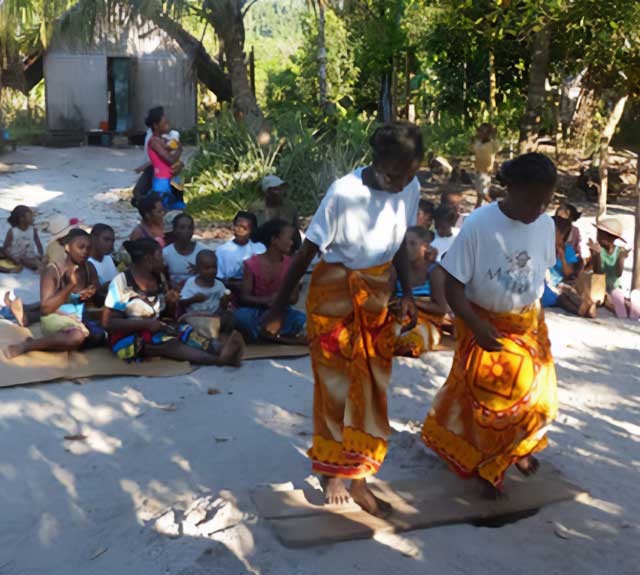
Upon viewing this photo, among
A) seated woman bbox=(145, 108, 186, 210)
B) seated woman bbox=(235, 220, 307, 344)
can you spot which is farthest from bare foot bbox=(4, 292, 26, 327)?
seated woman bbox=(145, 108, 186, 210)

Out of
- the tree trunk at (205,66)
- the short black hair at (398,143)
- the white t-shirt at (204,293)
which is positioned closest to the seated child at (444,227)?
the white t-shirt at (204,293)

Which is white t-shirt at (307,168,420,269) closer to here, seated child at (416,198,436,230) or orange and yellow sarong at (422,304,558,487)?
orange and yellow sarong at (422,304,558,487)

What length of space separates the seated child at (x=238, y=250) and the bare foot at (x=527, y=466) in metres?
3.26

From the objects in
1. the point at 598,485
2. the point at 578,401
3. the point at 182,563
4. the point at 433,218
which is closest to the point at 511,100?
the point at 433,218

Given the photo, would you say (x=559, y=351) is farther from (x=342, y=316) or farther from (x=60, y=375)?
(x=60, y=375)

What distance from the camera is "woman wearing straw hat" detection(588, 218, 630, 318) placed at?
6.79 meters

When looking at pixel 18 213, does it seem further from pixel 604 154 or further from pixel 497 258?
pixel 604 154

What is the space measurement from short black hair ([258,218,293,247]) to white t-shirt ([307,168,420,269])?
2.38 meters

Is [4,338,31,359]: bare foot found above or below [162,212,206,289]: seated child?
below

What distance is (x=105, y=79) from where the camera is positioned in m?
20.6

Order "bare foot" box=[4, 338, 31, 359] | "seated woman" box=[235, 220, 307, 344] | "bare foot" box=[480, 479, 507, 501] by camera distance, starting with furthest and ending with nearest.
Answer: "seated woman" box=[235, 220, 307, 344], "bare foot" box=[4, 338, 31, 359], "bare foot" box=[480, 479, 507, 501]

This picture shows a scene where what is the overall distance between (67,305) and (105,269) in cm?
62

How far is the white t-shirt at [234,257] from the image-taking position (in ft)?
21.3

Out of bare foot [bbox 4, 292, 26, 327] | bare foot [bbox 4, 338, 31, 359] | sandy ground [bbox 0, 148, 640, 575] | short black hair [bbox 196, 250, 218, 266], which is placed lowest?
sandy ground [bbox 0, 148, 640, 575]
